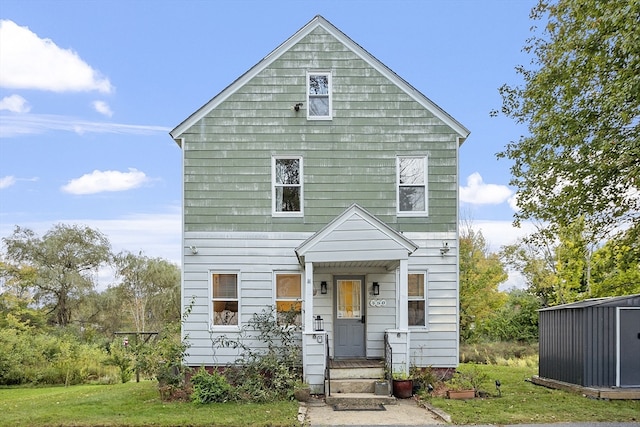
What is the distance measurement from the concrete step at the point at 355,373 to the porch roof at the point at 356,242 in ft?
8.25

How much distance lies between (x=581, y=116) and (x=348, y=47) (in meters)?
6.06

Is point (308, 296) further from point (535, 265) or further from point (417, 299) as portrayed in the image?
point (535, 265)

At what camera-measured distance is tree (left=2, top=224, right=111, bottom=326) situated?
30.2 metres

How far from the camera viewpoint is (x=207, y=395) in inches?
437

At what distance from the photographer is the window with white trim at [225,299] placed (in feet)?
44.2

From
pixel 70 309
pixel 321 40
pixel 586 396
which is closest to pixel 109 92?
pixel 321 40

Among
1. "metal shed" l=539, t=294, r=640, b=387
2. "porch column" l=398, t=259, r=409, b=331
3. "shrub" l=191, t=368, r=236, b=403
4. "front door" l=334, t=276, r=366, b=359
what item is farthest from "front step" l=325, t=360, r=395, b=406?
"metal shed" l=539, t=294, r=640, b=387

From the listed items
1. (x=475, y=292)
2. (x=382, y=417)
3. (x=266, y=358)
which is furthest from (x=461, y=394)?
(x=475, y=292)

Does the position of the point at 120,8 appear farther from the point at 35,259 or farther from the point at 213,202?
the point at 35,259

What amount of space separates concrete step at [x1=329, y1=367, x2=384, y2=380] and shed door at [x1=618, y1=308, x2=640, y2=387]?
17.3 feet

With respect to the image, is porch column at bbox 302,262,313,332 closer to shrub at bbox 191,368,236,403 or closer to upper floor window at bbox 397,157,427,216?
shrub at bbox 191,368,236,403

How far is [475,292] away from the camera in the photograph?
917 inches

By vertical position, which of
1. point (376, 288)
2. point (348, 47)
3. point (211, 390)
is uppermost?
point (348, 47)

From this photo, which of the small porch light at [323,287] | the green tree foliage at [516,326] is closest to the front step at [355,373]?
the small porch light at [323,287]
